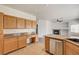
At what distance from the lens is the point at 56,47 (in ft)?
11.5

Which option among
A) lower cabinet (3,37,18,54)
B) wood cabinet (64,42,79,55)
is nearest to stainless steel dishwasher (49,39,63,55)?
wood cabinet (64,42,79,55)

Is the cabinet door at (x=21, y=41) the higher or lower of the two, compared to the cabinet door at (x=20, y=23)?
lower

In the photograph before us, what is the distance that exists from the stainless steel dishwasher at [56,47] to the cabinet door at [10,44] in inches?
55.7

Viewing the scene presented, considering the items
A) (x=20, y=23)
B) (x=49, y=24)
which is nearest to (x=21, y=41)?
(x=20, y=23)

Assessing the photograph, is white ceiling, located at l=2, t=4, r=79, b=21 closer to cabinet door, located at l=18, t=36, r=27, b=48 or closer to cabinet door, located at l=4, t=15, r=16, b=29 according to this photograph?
cabinet door, located at l=4, t=15, r=16, b=29

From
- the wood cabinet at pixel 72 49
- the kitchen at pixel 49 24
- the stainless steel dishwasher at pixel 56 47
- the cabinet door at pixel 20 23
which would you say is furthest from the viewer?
the cabinet door at pixel 20 23

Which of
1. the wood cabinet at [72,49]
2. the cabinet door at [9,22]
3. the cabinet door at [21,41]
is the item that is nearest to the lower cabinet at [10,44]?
the cabinet door at [21,41]

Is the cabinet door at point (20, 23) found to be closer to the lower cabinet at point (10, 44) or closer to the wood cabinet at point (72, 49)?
the lower cabinet at point (10, 44)

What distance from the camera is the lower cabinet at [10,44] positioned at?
3720mm

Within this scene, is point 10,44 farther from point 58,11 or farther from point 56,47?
point 58,11

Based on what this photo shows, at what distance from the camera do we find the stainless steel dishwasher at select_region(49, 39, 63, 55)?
3.26 m

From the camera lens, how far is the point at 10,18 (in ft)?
13.2
